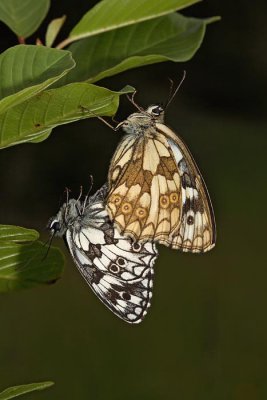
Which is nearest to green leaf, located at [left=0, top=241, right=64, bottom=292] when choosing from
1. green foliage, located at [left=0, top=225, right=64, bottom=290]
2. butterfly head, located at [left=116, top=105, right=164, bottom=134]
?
green foliage, located at [left=0, top=225, right=64, bottom=290]

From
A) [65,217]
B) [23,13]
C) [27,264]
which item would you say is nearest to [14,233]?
[27,264]

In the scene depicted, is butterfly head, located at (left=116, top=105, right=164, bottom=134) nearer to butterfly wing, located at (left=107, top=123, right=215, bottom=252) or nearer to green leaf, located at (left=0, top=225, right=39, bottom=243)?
butterfly wing, located at (left=107, top=123, right=215, bottom=252)

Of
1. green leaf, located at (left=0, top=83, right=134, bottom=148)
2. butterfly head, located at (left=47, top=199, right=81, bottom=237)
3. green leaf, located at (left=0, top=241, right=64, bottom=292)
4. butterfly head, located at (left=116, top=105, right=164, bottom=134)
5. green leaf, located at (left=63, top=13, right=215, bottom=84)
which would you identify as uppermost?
green leaf, located at (left=63, top=13, right=215, bottom=84)

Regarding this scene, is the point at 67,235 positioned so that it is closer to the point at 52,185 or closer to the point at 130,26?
the point at 130,26

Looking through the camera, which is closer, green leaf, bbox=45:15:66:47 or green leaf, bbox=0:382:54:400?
green leaf, bbox=0:382:54:400

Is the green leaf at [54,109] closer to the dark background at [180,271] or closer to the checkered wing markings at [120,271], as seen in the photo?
the checkered wing markings at [120,271]

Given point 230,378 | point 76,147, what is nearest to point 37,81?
point 230,378
